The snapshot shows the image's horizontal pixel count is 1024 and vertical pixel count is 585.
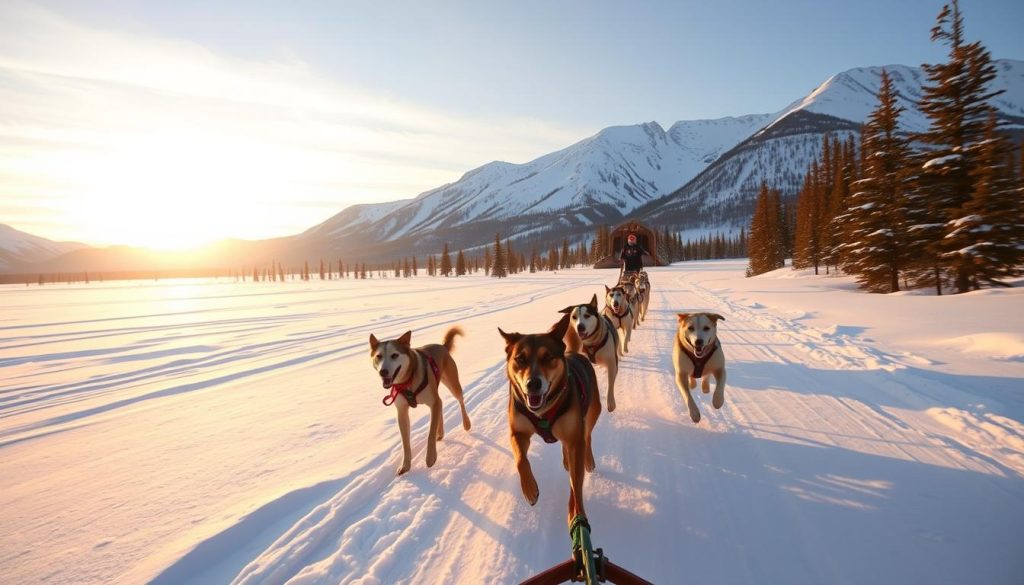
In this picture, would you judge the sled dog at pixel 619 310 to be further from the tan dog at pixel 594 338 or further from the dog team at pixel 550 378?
the tan dog at pixel 594 338

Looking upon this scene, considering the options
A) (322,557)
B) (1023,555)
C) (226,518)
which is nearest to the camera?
(1023,555)

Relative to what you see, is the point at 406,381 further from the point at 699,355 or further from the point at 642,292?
the point at 642,292

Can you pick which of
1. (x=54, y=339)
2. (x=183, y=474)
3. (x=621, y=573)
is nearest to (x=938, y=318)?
(x=621, y=573)

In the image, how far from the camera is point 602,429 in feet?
17.9

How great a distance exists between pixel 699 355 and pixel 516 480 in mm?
3009

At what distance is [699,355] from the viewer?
5.61m

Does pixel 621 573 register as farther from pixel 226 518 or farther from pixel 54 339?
pixel 54 339

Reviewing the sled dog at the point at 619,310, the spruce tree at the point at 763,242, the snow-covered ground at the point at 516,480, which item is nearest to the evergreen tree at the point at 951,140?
the snow-covered ground at the point at 516,480

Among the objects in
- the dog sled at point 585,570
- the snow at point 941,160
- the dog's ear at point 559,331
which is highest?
the snow at point 941,160

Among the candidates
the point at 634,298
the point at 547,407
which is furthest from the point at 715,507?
the point at 634,298

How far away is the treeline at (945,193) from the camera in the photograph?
1622 centimetres

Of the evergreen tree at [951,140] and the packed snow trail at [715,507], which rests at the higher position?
the evergreen tree at [951,140]

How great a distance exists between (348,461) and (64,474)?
3.25 metres

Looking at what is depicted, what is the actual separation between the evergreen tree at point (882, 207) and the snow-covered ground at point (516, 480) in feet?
52.5
